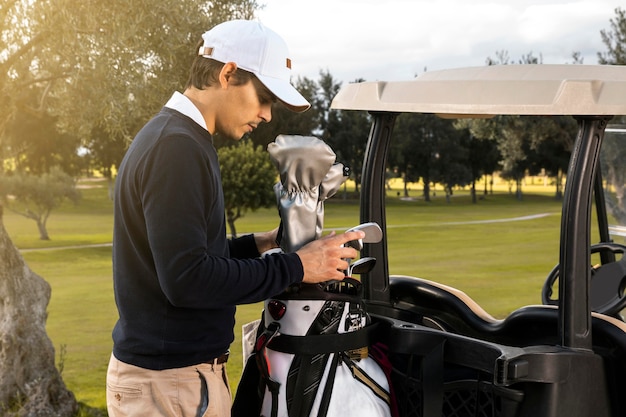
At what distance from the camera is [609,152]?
4344 millimetres

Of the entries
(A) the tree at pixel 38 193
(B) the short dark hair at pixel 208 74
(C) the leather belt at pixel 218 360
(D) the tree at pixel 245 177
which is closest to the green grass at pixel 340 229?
(A) the tree at pixel 38 193

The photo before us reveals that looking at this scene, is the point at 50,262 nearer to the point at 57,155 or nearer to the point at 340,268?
the point at 57,155

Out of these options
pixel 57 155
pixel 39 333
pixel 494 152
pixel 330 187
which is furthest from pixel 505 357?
pixel 494 152

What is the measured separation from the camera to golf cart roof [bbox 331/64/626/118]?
7.44 feet

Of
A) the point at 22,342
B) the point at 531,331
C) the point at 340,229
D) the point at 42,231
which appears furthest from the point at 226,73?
the point at 42,231

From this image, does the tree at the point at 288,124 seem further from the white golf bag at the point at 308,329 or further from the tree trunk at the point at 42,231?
the white golf bag at the point at 308,329

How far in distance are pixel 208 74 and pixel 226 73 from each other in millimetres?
59

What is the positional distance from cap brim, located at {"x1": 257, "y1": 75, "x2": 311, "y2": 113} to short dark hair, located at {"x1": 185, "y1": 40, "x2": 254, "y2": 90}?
4cm

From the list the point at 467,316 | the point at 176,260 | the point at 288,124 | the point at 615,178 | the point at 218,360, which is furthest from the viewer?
the point at 288,124

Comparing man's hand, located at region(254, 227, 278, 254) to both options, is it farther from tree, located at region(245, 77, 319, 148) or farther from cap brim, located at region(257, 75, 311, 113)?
tree, located at region(245, 77, 319, 148)

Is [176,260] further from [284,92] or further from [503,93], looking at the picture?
[503,93]

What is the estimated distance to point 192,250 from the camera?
1.86m

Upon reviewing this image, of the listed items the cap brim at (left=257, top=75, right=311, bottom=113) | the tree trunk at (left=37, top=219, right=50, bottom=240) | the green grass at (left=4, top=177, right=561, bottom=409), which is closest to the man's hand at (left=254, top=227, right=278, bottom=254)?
the cap brim at (left=257, top=75, right=311, bottom=113)

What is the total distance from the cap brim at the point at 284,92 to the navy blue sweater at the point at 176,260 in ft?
0.64
